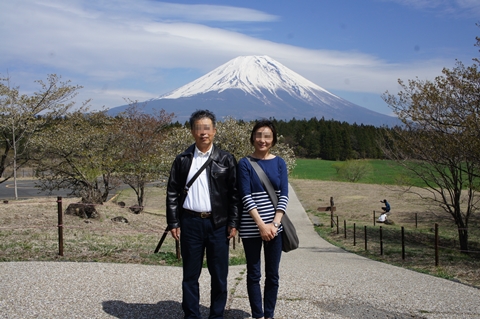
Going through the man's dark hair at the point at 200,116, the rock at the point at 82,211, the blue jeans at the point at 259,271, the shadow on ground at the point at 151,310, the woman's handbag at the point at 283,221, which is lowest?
the rock at the point at 82,211

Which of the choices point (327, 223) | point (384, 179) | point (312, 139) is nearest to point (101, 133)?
point (327, 223)

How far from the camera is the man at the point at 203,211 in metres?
3.88

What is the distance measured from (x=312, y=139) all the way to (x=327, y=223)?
188 ft

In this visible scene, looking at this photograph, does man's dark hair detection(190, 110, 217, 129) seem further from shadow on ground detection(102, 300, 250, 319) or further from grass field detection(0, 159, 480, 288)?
grass field detection(0, 159, 480, 288)

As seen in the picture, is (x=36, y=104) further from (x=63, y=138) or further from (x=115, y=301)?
(x=115, y=301)

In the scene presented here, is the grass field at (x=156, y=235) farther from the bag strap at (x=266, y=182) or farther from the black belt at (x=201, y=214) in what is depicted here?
the bag strap at (x=266, y=182)

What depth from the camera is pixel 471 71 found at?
43.1ft

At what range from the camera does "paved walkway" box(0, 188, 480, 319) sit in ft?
14.6

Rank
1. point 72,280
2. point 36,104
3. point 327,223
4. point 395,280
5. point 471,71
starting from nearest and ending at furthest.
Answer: point 72,280, point 395,280, point 471,71, point 36,104, point 327,223

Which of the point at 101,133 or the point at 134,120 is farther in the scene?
the point at 134,120

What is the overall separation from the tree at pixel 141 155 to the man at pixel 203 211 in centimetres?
1578

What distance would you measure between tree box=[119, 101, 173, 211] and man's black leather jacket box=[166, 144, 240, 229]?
15763 millimetres

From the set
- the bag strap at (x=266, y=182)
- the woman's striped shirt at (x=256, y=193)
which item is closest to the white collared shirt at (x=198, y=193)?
the woman's striped shirt at (x=256, y=193)

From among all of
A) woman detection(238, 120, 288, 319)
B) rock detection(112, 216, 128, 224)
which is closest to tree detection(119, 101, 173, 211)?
rock detection(112, 216, 128, 224)
